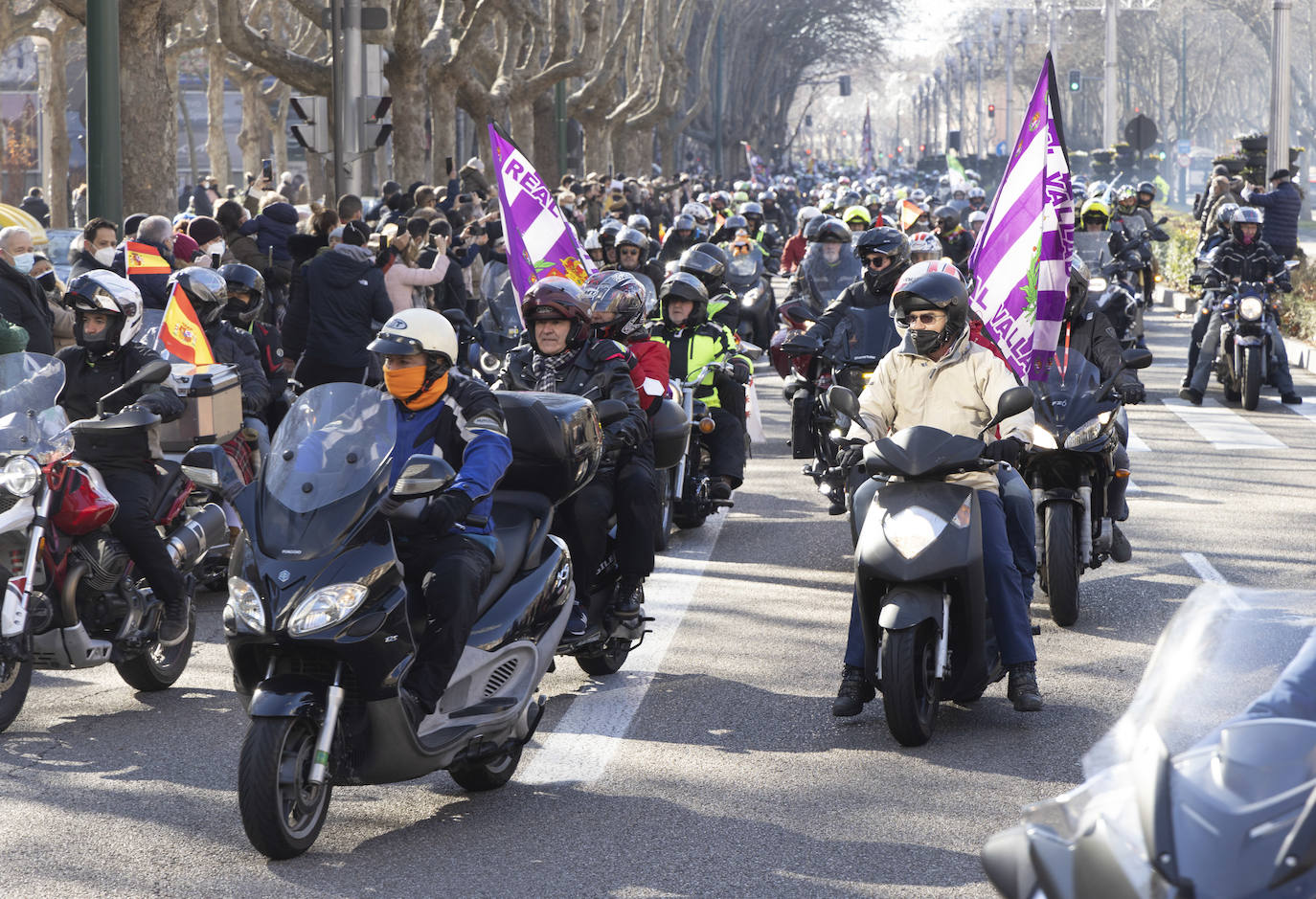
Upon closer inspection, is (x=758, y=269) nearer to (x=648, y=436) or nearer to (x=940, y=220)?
(x=940, y=220)

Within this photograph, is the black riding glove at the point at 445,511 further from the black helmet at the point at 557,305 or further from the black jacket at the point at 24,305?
the black jacket at the point at 24,305

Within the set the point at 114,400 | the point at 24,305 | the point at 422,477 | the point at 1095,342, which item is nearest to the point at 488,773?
the point at 422,477

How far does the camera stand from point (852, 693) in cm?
677

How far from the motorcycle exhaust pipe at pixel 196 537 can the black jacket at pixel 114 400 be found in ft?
Result: 1.04

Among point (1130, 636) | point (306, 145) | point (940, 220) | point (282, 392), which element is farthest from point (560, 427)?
point (940, 220)

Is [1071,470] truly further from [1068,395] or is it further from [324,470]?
[324,470]

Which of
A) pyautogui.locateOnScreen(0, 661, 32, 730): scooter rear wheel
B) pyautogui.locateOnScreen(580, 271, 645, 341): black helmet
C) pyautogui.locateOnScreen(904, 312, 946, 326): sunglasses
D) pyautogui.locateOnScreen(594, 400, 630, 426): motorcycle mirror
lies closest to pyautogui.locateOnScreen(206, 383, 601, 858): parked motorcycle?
pyautogui.locateOnScreen(0, 661, 32, 730): scooter rear wheel

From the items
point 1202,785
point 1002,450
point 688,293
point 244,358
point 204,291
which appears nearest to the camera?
point 1202,785

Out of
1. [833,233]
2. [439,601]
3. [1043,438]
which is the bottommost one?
[439,601]

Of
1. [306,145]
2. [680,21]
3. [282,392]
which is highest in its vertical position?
[680,21]

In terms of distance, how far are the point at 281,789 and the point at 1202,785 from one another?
9.39ft

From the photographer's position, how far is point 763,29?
276 feet

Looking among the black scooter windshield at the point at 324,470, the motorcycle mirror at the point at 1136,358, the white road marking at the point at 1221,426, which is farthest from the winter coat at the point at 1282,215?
the black scooter windshield at the point at 324,470

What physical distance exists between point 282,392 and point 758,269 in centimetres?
853
